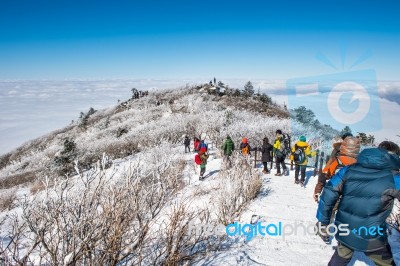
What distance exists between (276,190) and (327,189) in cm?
454

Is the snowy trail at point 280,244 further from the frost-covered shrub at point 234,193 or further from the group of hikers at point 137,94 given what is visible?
the group of hikers at point 137,94

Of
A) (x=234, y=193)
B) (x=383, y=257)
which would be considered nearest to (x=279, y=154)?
(x=234, y=193)

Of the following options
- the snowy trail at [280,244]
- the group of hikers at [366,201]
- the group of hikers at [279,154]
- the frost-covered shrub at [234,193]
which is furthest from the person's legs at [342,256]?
the group of hikers at [279,154]

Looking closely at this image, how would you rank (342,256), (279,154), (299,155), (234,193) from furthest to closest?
(279,154), (299,155), (234,193), (342,256)

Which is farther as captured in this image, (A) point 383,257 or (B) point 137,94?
(B) point 137,94

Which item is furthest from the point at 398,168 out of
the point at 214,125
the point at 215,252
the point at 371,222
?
the point at 214,125

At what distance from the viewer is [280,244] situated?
14.4 ft

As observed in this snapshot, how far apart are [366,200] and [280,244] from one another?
2.02 metres

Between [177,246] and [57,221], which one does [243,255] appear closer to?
[177,246]

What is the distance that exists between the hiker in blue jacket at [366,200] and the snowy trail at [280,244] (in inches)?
48.2

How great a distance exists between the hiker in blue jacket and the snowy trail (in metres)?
1.22

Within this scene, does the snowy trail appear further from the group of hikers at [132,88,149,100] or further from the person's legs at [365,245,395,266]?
the group of hikers at [132,88,149,100]

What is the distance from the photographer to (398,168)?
9.48 ft

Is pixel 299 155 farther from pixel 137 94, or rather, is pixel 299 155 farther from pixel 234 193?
pixel 137 94
